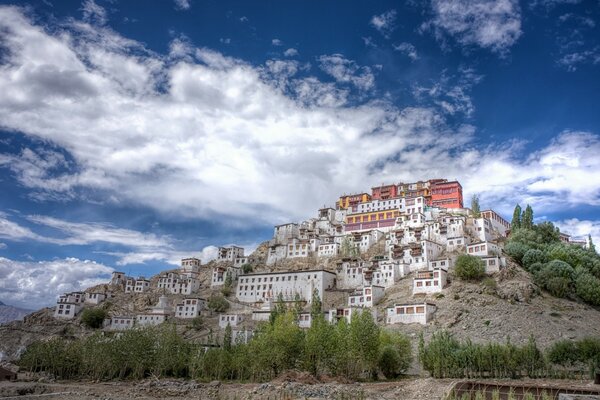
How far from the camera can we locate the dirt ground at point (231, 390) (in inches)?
1385

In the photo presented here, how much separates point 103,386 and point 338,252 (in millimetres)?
48351

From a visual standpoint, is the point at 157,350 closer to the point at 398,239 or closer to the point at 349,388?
the point at 349,388

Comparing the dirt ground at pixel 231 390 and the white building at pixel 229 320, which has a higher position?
the white building at pixel 229 320

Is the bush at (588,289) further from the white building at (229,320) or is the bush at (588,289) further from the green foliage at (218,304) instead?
the green foliage at (218,304)

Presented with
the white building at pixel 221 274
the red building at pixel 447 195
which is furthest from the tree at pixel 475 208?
the white building at pixel 221 274

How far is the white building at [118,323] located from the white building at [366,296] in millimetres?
36169

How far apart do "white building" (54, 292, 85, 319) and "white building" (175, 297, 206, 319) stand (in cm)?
1978

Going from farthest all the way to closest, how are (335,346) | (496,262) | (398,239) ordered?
(398,239)
(496,262)
(335,346)

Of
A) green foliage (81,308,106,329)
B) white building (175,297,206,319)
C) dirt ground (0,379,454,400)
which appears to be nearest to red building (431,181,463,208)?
white building (175,297,206,319)

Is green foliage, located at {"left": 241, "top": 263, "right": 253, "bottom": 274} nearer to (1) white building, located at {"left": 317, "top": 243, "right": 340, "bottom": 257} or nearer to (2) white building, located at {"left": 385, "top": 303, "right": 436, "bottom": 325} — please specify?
(1) white building, located at {"left": 317, "top": 243, "right": 340, "bottom": 257}

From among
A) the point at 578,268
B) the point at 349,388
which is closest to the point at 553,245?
the point at 578,268

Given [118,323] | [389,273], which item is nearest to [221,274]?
[118,323]

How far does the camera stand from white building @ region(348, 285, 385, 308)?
6856cm

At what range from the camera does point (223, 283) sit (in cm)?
8762
